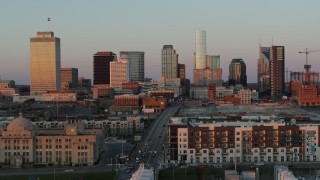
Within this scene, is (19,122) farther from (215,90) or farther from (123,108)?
(215,90)

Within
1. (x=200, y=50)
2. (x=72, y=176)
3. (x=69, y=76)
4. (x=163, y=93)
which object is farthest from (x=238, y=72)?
(x=72, y=176)

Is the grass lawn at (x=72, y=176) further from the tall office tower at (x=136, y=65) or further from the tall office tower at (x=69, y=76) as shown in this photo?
the tall office tower at (x=136, y=65)

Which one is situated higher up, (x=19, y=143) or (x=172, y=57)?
(x=172, y=57)

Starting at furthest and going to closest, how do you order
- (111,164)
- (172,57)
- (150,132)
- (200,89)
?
(172,57) → (200,89) → (150,132) → (111,164)

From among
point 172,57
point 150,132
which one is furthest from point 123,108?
point 172,57

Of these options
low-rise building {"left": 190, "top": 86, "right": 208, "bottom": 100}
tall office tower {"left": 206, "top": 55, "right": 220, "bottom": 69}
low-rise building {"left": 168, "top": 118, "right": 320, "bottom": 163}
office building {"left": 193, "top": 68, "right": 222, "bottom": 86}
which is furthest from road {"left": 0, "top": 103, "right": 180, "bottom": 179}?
tall office tower {"left": 206, "top": 55, "right": 220, "bottom": 69}
